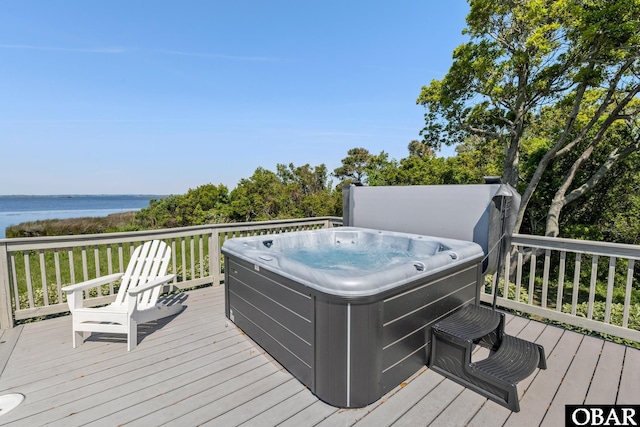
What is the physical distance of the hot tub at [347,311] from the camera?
167 centimetres

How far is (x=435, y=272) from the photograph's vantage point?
7.05ft

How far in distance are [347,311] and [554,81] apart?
339 inches

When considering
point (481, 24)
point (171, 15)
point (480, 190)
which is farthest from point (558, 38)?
point (171, 15)

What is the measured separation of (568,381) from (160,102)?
9.45 metres

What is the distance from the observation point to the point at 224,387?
192cm

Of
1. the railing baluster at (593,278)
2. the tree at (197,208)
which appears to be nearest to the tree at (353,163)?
the tree at (197,208)

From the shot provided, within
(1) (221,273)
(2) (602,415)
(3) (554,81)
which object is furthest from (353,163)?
(2) (602,415)

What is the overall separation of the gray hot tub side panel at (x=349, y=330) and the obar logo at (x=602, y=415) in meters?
0.83

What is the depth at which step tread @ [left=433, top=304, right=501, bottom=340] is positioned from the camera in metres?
2.01

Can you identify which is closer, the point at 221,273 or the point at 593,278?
the point at 593,278

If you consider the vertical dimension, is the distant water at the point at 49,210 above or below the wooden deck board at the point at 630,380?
below

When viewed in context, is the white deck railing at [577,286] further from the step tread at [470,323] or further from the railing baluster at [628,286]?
the step tread at [470,323]

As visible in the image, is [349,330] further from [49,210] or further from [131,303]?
[49,210]

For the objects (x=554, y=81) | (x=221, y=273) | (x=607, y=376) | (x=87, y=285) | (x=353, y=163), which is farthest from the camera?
(x=353, y=163)
